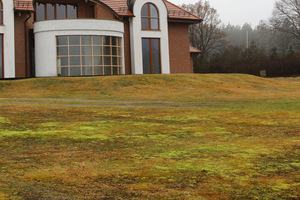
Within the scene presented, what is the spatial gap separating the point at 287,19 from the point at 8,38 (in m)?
51.6

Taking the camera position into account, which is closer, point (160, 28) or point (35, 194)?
point (35, 194)

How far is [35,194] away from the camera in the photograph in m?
4.66

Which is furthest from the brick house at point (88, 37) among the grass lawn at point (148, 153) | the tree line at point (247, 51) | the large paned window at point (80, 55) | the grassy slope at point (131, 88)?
the tree line at point (247, 51)

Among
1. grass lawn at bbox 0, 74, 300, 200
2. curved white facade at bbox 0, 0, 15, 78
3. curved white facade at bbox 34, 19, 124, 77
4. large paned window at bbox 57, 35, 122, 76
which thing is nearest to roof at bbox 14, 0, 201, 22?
curved white facade at bbox 0, 0, 15, 78

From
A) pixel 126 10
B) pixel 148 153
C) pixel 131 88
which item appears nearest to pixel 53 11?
pixel 126 10

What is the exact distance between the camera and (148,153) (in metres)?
7.16

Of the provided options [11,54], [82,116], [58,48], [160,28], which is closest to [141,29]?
[160,28]

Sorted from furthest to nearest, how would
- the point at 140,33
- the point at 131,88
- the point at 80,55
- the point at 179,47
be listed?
the point at 179,47 → the point at 140,33 → the point at 80,55 → the point at 131,88

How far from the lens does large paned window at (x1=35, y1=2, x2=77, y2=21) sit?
33344 mm

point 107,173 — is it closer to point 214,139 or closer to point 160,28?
point 214,139

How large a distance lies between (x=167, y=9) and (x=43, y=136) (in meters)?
29.0

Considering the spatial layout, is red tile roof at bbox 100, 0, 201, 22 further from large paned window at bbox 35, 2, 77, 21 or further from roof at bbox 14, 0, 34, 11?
roof at bbox 14, 0, 34, 11

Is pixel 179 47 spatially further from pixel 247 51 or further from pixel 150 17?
pixel 247 51

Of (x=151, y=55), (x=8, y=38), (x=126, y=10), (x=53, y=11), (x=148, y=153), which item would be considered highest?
(x=126, y=10)
